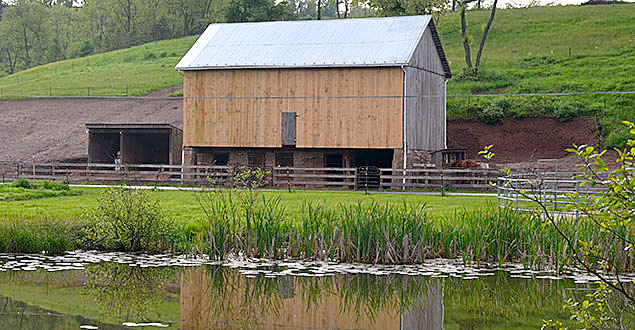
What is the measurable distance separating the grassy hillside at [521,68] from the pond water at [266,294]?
109ft

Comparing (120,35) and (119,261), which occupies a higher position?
(120,35)

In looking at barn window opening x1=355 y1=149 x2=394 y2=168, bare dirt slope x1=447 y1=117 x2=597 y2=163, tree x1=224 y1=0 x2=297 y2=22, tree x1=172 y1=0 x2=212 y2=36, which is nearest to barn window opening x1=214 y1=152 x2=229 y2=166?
barn window opening x1=355 y1=149 x2=394 y2=168

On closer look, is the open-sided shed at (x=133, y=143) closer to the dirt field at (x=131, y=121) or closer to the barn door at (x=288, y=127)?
the dirt field at (x=131, y=121)

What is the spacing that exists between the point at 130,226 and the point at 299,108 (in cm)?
2063

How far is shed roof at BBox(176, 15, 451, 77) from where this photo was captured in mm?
36906

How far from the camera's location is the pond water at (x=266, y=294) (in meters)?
11.5

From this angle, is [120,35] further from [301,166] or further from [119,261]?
[119,261]

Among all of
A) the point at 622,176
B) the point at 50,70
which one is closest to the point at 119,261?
the point at 622,176

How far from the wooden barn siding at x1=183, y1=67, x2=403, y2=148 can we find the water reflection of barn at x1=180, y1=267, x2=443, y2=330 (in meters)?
22.5

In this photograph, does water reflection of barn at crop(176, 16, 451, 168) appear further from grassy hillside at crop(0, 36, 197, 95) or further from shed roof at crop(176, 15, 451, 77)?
grassy hillside at crop(0, 36, 197, 95)

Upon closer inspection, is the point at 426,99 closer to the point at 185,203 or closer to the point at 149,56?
the point at 185,203

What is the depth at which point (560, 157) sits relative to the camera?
45719mm

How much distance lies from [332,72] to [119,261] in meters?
22.0

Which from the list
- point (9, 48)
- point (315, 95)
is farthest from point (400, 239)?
point (9, 48)
